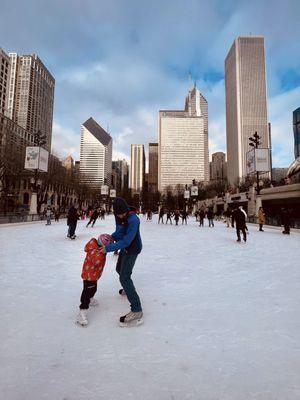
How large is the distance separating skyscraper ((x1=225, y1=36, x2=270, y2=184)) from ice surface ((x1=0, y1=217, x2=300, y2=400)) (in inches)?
5839

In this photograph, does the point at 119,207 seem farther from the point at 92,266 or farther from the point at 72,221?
the point at 72,221

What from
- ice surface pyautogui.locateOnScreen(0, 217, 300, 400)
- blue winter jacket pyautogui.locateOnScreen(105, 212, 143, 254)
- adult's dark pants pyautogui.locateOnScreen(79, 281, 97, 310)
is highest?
blue winter jacket pyautogui.locateOnScreen(105, 212, 143, 254)

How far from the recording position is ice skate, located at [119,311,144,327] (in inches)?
107

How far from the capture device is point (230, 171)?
504 feet

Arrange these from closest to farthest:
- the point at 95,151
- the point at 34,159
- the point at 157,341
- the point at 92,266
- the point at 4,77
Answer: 1. the point at 157,341
2. the point at 92,266
3. the point at 34,159
4. the point at 4,77
5. the point at 95,151

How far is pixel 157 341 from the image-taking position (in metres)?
2.39

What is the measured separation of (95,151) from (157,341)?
15326cm

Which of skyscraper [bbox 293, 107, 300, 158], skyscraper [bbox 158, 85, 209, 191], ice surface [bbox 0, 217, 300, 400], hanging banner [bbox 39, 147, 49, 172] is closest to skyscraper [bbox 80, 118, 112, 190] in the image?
skyscraper [bbox 158, 85, 209, 191]

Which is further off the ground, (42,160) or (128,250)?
(42,160)

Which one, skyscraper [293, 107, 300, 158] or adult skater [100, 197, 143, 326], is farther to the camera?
skyscraper [293, 107, 300, 158]

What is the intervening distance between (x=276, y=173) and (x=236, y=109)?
66344 mm

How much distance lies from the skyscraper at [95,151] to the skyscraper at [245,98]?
76227 millimetres

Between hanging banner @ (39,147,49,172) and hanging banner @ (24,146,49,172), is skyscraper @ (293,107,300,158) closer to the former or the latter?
hanging banner @ (39,147,49,172)

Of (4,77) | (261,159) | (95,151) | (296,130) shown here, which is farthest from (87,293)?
(95,151)
